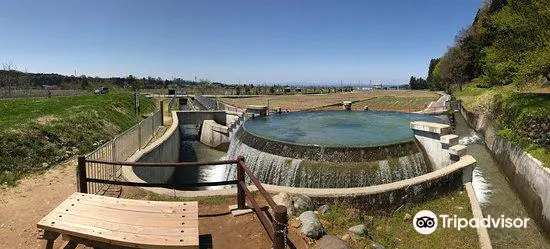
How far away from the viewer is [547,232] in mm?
10453

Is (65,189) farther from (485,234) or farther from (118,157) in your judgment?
(485,234)

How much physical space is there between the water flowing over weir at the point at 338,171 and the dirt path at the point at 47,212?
4.70m

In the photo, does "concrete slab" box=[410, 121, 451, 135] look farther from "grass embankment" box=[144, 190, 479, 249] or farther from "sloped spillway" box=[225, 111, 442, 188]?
"grass embankment" box=[144, 190, 479, 249]

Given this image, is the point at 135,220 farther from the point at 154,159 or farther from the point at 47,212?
the point at 154,159

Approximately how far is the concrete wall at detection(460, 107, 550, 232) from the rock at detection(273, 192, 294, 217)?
786 cm

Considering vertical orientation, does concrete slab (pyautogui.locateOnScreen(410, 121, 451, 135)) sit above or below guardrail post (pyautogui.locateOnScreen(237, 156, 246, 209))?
above

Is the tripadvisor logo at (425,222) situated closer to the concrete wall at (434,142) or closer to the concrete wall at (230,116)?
the concrete wall at (434,142)

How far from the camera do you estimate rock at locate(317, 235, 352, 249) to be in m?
6.59

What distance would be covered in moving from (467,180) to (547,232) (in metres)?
2.55

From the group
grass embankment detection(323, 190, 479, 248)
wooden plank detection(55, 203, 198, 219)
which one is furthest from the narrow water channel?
wooden plank detection(55, 203, 198, 219)

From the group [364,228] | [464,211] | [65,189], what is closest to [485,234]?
[464,211]

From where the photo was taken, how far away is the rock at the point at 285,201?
827cm

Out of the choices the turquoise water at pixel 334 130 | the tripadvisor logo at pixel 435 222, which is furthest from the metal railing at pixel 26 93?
the tripadvisor logo at pixel 435 222

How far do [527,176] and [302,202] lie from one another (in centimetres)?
961
